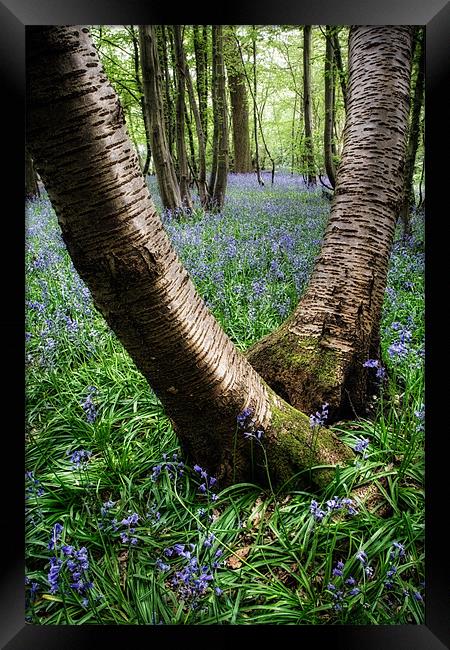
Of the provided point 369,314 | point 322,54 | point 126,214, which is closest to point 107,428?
point 126,214

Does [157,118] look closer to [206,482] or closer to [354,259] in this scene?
[354,259]

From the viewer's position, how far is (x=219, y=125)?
2094 millimetres

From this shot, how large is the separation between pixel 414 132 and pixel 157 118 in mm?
1144

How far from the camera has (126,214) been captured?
1.33m

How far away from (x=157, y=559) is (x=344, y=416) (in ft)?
3.18

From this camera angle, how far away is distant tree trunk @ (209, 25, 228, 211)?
198cm

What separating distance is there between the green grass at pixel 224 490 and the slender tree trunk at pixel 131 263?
0.22 metres

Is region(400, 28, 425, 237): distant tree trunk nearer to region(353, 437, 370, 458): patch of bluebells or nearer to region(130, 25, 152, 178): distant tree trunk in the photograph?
region(353, 437, 370, 458): patch of bluebells

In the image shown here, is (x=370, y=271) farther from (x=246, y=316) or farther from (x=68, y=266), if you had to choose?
(x=68, y=266)

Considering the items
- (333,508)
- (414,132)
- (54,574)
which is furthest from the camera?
(414,132)

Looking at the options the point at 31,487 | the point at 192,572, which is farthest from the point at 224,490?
the point at 31,487

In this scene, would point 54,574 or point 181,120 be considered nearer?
point 54,574

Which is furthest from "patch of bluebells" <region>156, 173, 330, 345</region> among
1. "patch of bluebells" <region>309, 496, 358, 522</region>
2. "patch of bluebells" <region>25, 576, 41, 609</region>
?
"patch of bluebells" <region>25, 576, 41, 609</region>
